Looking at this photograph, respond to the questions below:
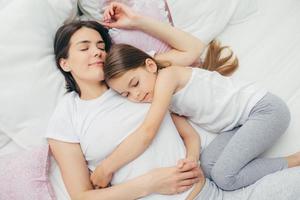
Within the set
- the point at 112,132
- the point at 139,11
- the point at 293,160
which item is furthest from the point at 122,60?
the point at 293,160

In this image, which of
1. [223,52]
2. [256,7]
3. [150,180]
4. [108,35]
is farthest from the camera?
[256,7]

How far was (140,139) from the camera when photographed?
1.23 meters

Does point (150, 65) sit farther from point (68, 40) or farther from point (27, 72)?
point (27, 72)

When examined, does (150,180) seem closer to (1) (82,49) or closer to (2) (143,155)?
(2) (143,155)

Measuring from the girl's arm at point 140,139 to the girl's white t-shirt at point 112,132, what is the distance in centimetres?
3

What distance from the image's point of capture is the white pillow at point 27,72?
1344mm

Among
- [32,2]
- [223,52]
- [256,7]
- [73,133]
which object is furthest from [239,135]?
[32,2]

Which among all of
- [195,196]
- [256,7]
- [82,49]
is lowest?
[195,196]

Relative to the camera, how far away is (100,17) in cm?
159

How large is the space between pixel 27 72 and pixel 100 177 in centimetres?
43

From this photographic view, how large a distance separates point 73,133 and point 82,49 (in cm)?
27

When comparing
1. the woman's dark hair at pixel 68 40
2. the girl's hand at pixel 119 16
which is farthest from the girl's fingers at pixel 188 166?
the girl's hand at pixel 119 16

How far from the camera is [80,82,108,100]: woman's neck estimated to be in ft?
4.51

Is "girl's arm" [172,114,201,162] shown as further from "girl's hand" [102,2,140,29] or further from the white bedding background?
"girl's hand" [102,2,140,29]
